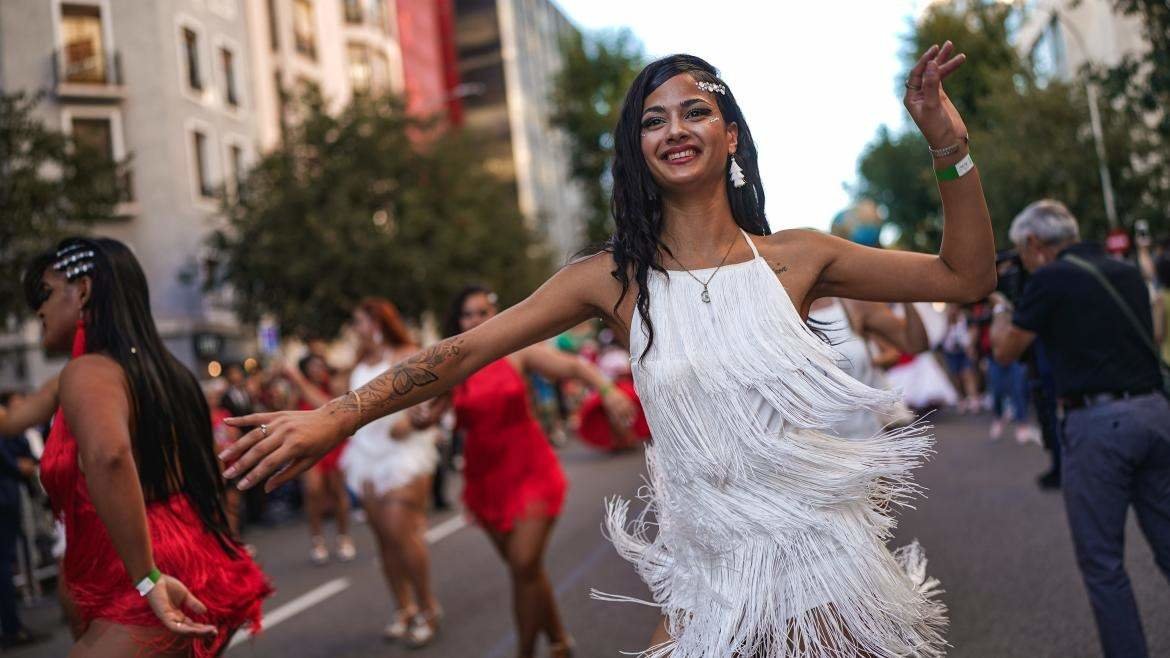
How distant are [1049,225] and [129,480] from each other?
145 inches

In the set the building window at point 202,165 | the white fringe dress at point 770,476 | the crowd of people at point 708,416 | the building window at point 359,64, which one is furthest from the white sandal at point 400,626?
the building window at point 359,64

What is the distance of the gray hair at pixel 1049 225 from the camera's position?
495 cm

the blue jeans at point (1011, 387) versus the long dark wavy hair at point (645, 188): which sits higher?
the long dark wavy hair at point (645, 188)

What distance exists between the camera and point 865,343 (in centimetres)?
652

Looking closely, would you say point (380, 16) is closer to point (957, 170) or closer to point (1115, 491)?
point (1115, 491)

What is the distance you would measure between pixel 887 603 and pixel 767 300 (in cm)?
78

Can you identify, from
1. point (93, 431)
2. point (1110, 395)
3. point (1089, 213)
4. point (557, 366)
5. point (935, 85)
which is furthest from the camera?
point (1089, 213)

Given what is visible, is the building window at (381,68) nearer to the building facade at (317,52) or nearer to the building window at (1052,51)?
the building facade at (317,52)

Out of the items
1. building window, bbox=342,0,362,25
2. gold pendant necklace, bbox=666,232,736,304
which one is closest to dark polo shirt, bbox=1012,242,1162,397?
gold pendant necklace, bbox=666,232,736,304

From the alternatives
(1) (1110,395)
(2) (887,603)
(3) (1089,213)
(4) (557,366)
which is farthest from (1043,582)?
(3) (1089,213)

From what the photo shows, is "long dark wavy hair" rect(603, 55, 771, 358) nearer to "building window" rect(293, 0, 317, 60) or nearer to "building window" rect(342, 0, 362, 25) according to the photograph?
"building window" rect(293, 0, 317, 60)

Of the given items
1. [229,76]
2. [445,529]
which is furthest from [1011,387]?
[229,76]

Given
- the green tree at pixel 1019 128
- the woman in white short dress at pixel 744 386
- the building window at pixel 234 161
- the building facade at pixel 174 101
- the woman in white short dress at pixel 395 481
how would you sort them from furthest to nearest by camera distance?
the building window at pixel 234 161
the building facade at pixel 174 101
the green tree at pixel 1019 128
the woman in white short dress at pixel 395 481
the woman in white short dress at pixel 744 386

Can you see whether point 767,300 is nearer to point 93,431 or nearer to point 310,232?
point 93,431
